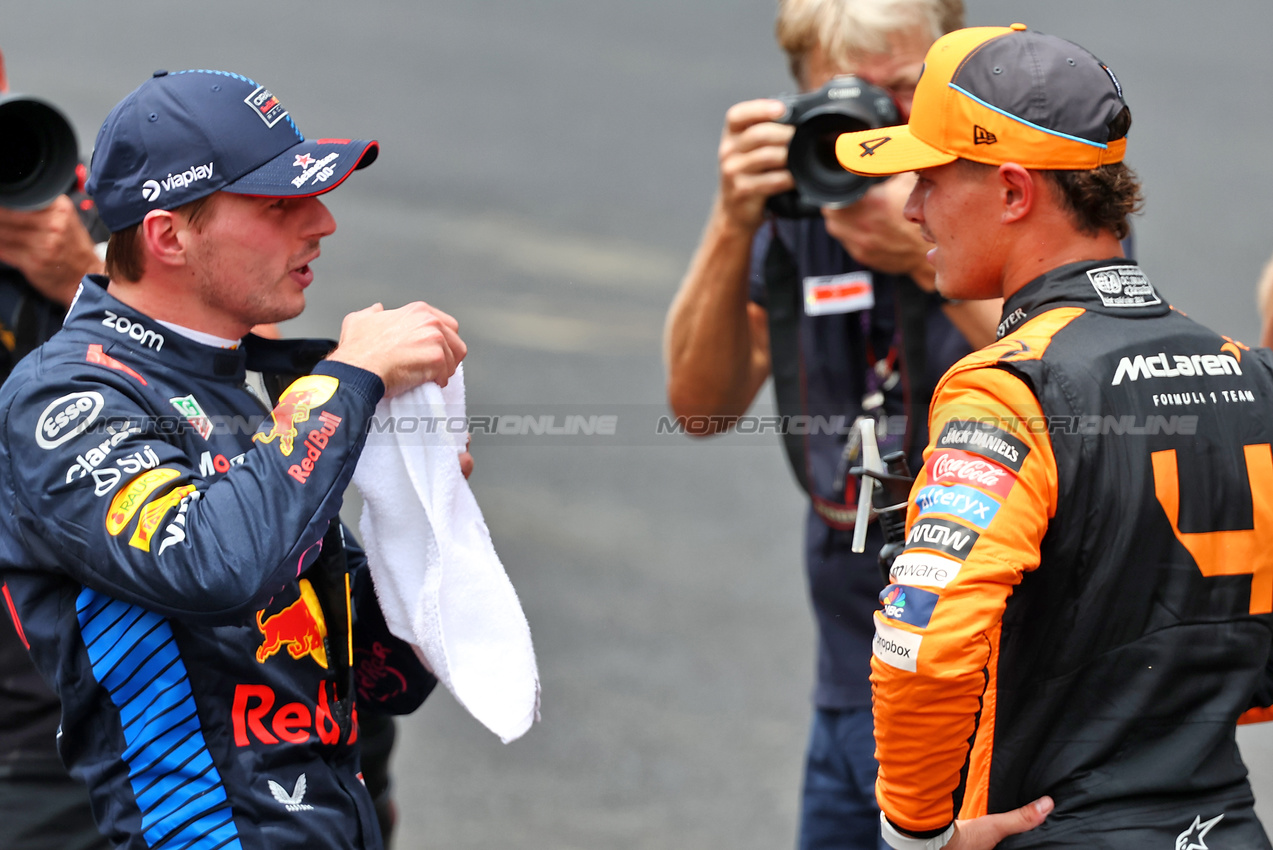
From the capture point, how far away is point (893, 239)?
2.71m

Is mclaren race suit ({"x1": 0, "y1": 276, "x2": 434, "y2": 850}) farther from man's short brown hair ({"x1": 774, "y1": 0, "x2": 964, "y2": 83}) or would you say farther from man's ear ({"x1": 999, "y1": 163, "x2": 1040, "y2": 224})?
man's short brown hair ({"x1": 774, "y1": 0, "x2": 964, "y2": 83})

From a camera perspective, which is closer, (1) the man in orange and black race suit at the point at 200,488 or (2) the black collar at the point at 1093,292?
(1) the man in orange and black race suit at the point at 200,488

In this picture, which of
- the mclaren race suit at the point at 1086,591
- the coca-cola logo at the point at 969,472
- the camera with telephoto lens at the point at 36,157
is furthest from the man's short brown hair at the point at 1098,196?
the camera with telephoto lens at the point at 36,157

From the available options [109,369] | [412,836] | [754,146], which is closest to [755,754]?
[412,836]

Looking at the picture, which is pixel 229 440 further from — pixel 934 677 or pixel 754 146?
pixel 754 146

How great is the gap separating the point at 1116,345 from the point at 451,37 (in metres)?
6.64

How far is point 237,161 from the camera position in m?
2.06

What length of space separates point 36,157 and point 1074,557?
192cm

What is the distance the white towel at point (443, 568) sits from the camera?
2.12 meters

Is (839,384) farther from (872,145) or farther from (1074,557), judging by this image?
(1074,557)

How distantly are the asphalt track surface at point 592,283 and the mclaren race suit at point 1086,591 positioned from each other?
872 mm

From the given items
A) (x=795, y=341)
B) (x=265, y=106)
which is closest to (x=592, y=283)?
(x=795, y=341)

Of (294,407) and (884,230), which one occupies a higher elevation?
(294,407)

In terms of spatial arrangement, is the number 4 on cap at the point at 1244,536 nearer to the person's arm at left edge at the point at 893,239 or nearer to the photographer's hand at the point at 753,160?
the person's arm at left edge at the point at 893,239
